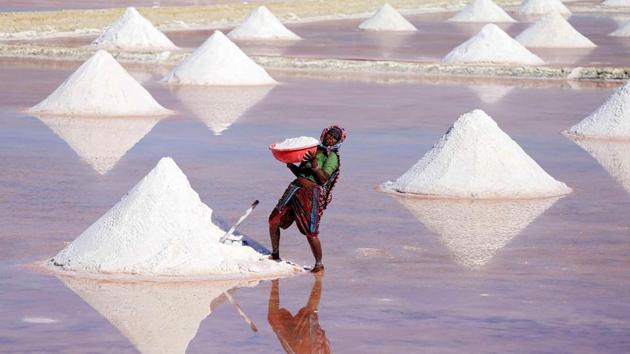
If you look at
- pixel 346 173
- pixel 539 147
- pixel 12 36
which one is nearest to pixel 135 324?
pixel 346 173

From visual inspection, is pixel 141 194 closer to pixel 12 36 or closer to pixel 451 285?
pixel 451 285

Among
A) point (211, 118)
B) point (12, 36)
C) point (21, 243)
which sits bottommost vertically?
point (12, 36)

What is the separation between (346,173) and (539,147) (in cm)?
364

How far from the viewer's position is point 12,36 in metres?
37.9

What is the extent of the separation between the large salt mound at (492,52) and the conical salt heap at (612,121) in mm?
12823

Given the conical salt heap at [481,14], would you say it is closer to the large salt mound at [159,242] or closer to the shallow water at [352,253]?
the shallow water at [352,253]

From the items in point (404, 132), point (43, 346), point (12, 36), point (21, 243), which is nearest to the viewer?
point (43, 346)

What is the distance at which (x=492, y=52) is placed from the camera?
3369cm

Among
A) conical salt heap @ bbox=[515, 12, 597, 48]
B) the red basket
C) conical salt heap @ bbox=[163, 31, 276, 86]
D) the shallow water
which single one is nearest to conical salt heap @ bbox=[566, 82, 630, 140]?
the shallow water

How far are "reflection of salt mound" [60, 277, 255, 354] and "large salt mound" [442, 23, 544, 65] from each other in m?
23.2

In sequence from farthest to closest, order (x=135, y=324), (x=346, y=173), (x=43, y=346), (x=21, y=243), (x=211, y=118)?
(x=211, y=118) < (x=346, y=173) < (x=21, y=243) < (x=135, y=324) < (x=43, y=346)

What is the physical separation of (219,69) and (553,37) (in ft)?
48.4

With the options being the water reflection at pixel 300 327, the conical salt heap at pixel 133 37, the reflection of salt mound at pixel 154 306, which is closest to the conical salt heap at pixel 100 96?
the reflection of salt mound at pixel 154 306

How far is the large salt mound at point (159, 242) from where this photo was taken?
10.9 meters
